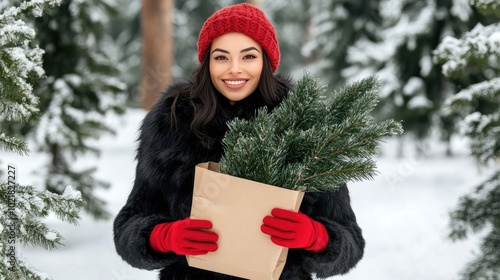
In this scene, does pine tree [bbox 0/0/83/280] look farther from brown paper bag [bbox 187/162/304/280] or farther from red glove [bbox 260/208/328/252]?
red glove [bbox 260/208/328/252]

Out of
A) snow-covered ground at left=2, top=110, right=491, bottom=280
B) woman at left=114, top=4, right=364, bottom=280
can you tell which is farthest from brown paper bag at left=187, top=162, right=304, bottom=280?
snow-covered ground at left=2, top=110, right=491, bottom=280

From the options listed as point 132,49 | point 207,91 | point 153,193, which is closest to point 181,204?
point 153,193

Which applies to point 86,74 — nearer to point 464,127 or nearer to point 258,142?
point 464,127

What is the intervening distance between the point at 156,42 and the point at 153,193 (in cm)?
890

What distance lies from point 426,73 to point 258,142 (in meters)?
8.76

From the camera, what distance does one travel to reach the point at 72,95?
23.1 ft

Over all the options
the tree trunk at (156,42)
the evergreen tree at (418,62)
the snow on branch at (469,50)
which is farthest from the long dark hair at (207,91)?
the tree trunk at (156,42)

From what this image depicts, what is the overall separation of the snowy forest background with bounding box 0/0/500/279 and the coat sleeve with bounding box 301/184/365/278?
1.07 meters

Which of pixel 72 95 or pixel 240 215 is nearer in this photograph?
pixel 240 215

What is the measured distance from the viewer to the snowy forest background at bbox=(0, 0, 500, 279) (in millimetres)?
2961

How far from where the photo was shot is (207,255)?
249 centimetres

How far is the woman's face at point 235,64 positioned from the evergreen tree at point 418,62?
7.98m

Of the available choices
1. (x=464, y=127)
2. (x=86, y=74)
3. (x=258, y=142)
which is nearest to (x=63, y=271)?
(x=86, y=74)

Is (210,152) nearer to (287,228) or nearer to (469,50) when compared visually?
(287,228)
